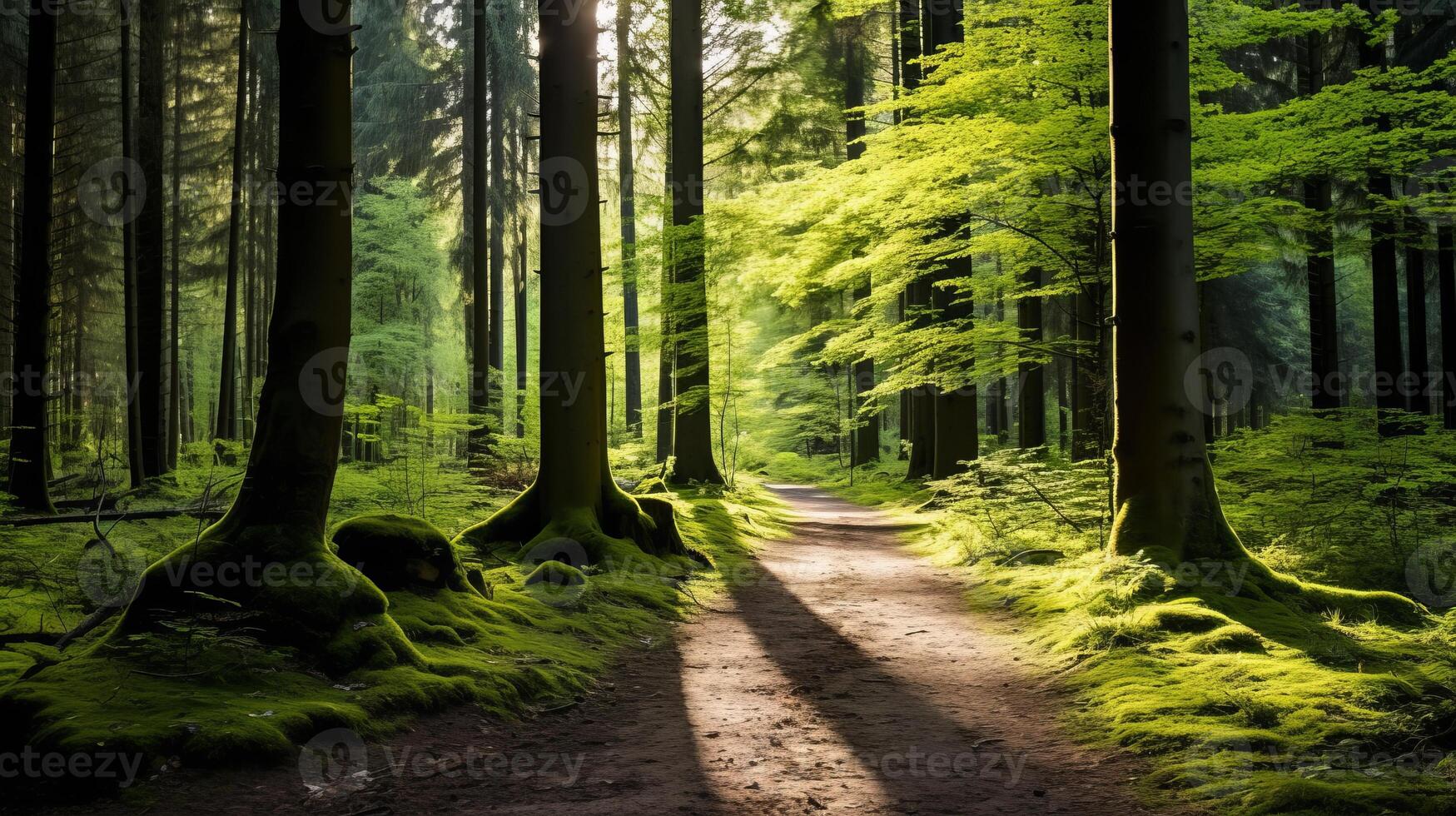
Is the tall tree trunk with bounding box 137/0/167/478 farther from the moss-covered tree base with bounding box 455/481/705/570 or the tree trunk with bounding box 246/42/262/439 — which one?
the tree trunk with bounding box 246/42/262/439

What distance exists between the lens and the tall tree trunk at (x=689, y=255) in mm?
15008

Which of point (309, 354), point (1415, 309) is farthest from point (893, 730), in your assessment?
point (1415, 309)

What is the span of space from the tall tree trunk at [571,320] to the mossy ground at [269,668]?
89 centimetres

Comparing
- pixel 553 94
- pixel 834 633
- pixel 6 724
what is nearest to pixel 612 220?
pixel 553 94

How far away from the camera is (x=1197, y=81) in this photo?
29.6ft

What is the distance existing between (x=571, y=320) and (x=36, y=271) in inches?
261

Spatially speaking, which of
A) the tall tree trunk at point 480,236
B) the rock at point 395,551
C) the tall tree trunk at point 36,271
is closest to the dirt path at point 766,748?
the rock at point 395,551

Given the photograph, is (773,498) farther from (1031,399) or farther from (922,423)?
(1031,399)

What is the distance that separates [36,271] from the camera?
1005cm

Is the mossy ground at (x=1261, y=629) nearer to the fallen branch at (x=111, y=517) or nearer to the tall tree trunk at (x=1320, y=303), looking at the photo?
the tall tree trunk at (x=1320, y=303)

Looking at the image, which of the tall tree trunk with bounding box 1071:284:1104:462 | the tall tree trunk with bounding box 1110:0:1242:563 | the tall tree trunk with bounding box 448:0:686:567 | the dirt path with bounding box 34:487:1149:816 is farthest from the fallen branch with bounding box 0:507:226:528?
the tall tree trunk with bounding box 1071:284:1104:462

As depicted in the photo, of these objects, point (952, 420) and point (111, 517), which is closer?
point (111, 517)

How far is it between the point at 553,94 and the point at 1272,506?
9.67 m

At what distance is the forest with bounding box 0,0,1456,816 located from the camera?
12.8 ft
